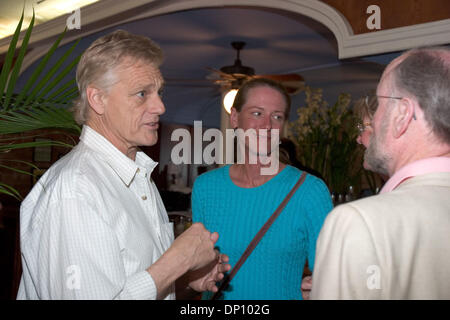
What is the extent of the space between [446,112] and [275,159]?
983 millimetres

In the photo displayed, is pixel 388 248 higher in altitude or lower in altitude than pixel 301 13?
lower

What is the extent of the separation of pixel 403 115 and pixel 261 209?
87 centimetres

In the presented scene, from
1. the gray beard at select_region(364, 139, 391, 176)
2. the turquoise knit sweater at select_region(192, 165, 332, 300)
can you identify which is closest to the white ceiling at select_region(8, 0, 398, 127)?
the turquoise knit sweater at select_region(192, 165, 332, 300)

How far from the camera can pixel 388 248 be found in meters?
0.74

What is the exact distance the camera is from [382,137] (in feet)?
3.14

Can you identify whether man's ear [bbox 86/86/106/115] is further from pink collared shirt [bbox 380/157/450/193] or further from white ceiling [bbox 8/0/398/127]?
white ceiling [bbox 8/0/398/127]

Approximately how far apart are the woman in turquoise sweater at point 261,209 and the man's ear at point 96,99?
728 millimetres

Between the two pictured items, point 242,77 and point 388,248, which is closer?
point 388,248

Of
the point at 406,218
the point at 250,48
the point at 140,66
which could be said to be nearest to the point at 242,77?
the point at 250,48

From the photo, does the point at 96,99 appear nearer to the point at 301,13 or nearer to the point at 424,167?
the point at 424,167

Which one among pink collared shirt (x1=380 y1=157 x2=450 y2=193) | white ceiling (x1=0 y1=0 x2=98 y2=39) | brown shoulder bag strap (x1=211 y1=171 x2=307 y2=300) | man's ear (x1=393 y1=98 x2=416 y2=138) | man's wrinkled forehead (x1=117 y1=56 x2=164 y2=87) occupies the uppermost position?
white ceiling (x1=0 y1=0 x2=98 y2=39)

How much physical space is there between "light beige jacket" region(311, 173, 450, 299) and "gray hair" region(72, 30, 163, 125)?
0.74 meters

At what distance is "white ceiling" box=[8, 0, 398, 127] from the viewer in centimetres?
531
